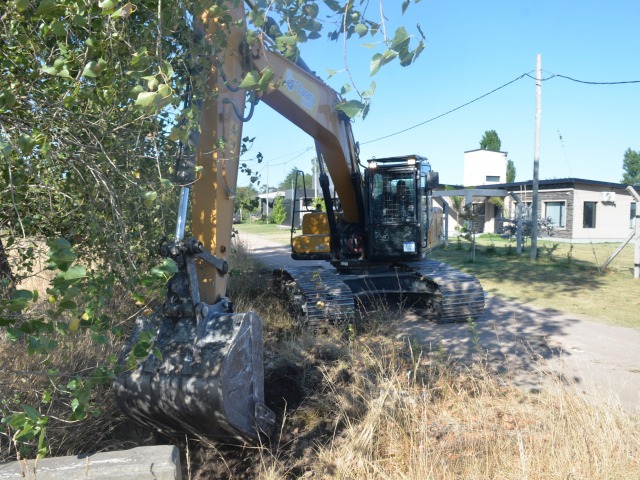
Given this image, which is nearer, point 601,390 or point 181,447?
point 181,447

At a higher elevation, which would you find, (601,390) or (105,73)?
(105,73)

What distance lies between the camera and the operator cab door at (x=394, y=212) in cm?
849

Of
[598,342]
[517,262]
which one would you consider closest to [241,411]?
[598,342]

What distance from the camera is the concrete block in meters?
2.80

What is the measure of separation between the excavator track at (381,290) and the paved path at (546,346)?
312 mm

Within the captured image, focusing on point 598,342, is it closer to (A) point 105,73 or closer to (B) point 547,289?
(B) point 547,289

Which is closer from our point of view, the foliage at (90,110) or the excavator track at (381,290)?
the foliage at (90,110)

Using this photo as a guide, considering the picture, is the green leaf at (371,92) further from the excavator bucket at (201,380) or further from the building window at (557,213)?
the building window at (557,213)

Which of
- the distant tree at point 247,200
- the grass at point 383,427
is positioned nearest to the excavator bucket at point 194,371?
the grass at point 383,427

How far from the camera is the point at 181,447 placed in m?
4.19

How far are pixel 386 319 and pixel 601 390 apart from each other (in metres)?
3.26

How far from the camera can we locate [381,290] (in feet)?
27.9

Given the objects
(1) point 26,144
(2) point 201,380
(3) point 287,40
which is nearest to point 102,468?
(2) point 201,380

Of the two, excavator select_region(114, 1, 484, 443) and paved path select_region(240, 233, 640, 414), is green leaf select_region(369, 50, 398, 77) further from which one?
paved path select_region(240, 233, 640, 414)
